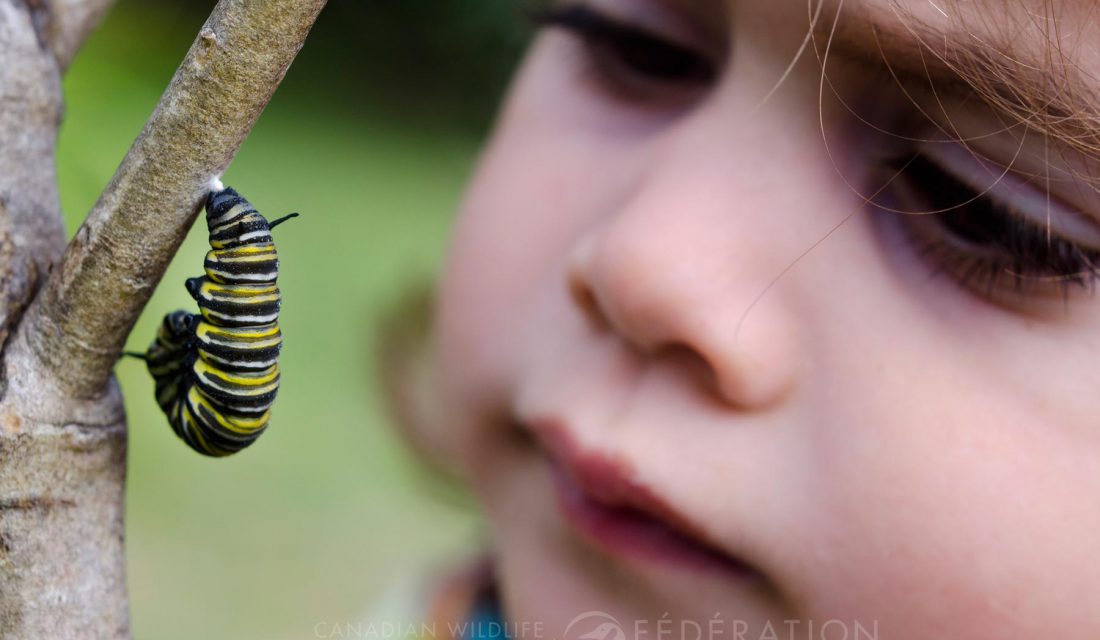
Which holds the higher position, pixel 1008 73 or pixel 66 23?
pixel 1008 73

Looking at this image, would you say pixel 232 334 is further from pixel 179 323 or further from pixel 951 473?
pixel 951 473

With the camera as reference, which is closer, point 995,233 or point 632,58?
point 995,233

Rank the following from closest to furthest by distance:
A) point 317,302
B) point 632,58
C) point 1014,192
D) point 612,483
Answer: point 1014,192, point 612,483, point 632,58, point 317,302

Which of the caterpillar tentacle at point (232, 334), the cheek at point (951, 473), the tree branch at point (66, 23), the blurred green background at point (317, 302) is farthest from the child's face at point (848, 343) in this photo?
the blurred green background at point (317, 302)

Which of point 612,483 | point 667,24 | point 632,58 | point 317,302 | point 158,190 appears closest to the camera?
point 158,190

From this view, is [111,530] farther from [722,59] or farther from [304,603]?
[304,603]

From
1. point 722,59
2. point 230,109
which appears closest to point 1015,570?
point 722,59

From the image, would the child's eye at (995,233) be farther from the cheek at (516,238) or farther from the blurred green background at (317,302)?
the blurred green background at (317,302)

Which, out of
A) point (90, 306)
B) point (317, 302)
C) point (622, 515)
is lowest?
point (317, 302)

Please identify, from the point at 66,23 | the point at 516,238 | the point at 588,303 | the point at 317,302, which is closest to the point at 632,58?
the point at 516,238
